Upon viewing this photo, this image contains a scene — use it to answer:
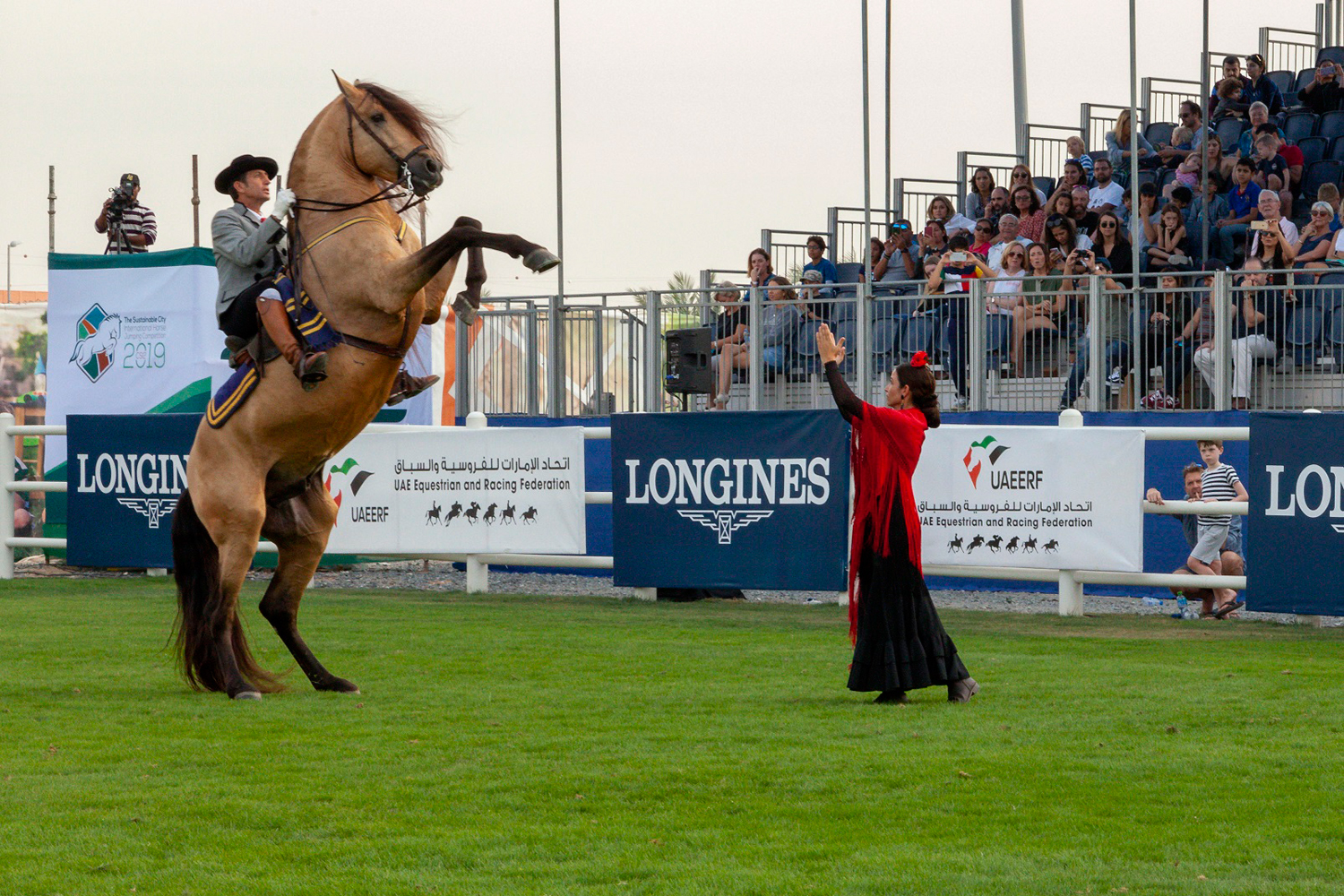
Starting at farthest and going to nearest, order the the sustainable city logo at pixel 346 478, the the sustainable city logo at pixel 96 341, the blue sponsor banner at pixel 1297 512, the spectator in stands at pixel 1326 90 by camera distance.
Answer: the spectator in stands at pixel 1326 90 → the the sustainable city logo at pixel 96 341 → the the sustainable city logo at pixel 346 478 → the blue sponsor banner at pixel 1297 512

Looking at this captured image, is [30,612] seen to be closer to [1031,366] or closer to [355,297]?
[355,297]

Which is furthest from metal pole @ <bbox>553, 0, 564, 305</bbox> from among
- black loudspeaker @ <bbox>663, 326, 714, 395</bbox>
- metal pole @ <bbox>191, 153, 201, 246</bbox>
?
metal pole @ <bbox>191, 153, 201, 246</bbox>

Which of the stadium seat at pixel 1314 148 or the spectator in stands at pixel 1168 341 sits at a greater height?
the stadium seat at pixel 1314 148

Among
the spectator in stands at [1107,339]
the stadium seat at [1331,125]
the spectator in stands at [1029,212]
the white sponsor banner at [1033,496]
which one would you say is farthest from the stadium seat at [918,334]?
the stadium seat at [1331,125]

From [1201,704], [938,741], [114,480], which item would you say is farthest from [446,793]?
[114,480]

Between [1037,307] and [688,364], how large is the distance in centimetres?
363

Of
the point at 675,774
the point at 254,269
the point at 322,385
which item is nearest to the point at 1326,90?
the point at 254,269

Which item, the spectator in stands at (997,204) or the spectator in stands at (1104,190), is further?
the spectator in stands at (997,204)

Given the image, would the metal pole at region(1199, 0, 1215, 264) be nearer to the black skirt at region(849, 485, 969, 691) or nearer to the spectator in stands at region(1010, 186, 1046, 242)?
the spectator in stands at region(1010, 186, 1046, 242)

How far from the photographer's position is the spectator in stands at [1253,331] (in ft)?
51.1

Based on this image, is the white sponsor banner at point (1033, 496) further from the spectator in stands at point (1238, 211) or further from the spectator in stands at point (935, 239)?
the spectator in stands at point (935, 239)

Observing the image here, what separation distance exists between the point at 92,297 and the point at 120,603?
201 inches

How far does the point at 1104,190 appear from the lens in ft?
63.6

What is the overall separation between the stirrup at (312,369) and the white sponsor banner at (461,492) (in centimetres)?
643
